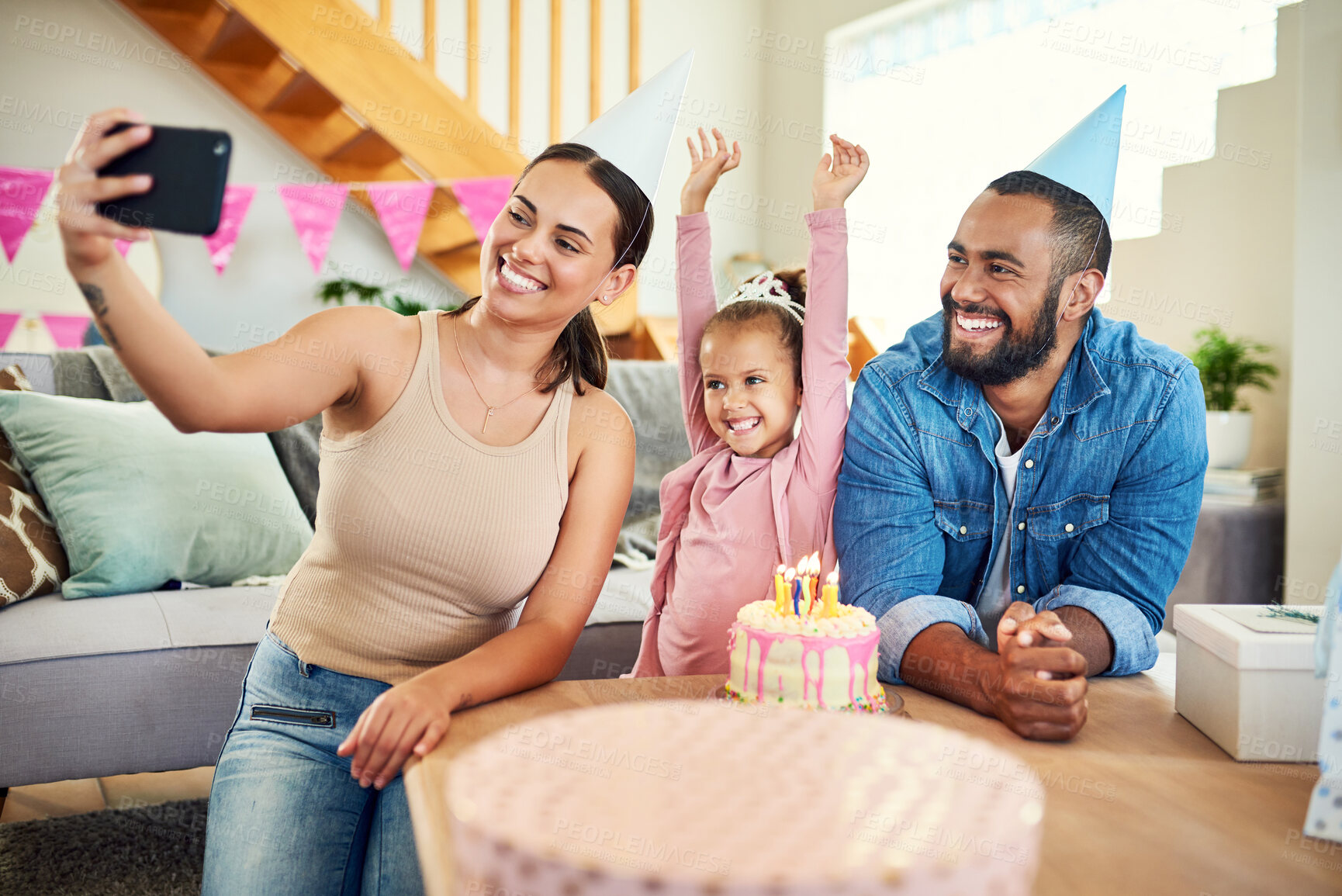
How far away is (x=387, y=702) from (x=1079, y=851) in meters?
0.56

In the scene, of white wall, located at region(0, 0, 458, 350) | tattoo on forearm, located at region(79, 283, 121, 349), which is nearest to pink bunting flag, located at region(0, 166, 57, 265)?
white wall, located at region(0, 0, 458, 350)

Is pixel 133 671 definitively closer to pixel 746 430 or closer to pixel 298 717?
pixel 298 717

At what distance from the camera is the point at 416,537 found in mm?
1166

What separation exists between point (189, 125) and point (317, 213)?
2.00 feet

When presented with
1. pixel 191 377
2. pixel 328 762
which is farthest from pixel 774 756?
pixel 328 762

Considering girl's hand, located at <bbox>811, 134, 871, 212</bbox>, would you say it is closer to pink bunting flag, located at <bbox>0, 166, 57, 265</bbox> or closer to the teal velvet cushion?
the teal velvet cushion

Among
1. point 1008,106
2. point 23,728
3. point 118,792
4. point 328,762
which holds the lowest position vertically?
point 118,792

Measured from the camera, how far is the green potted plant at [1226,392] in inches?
117

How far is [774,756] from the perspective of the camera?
462 millimetres

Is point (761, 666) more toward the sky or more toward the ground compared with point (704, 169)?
more toward the ground

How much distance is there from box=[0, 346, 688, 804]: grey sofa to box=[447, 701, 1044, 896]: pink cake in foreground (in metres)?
1.43

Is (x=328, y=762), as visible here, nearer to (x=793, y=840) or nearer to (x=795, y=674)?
(x=795, y=674)

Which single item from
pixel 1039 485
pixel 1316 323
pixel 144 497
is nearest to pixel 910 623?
pixel 1039 485

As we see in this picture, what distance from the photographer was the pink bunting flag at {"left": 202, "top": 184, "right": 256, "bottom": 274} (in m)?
4.26
